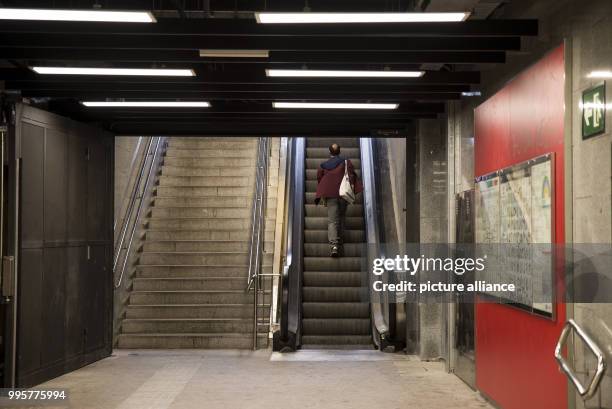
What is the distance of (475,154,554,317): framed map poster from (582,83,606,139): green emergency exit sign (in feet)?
1.55

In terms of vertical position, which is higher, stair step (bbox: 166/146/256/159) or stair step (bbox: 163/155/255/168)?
stair step (bbox: 166/146/256/159)

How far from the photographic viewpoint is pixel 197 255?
12.1 metres

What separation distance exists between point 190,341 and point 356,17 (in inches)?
249

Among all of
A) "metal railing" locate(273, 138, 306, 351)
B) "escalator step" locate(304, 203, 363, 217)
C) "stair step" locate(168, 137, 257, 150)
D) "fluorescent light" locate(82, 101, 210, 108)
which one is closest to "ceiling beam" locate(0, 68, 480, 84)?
"fluorescent light" locate(82, 101, 210, 108)

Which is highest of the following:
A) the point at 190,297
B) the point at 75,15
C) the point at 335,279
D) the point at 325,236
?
the point at 75,15

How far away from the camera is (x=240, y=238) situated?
12.6 m

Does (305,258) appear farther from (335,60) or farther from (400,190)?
(335,60)

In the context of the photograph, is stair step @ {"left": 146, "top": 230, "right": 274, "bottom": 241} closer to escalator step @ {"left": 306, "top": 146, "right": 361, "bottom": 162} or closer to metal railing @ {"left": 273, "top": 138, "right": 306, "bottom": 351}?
metal railing @ {"left": 273, "top": 138, "right": 306, "bottom": 351}

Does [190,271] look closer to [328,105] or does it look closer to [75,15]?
[328,105]

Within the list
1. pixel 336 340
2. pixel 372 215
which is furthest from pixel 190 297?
pixel 372 215

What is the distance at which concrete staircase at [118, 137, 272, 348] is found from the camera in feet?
35.3

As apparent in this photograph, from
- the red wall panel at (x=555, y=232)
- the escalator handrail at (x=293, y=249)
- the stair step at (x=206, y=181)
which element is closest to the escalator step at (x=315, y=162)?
the escalator handrail at (x=293, y=249)

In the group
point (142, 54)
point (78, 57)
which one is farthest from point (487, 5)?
point (78, 57)

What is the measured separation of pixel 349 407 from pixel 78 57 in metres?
3.54
